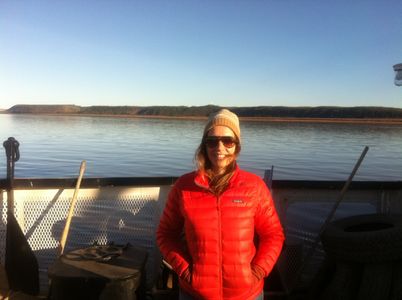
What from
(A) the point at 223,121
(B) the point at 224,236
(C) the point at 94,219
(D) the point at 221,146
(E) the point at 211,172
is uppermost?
(A) the point at 223,121

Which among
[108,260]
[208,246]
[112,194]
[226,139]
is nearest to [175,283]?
[108,260]

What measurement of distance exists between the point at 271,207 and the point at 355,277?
1381 mm

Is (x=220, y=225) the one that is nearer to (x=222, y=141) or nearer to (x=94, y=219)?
(x=222, y=141)

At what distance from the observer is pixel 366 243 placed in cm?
306

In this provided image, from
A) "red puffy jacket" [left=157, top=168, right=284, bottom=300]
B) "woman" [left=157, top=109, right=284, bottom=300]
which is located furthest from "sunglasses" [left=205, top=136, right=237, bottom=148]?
"red puffy jacket" [left=157, top=168, right=284, bottom=300]

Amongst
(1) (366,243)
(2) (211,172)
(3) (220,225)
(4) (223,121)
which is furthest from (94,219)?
(1) (366,243)

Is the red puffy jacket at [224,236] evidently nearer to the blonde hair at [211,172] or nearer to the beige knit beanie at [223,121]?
the blonde hair at [211,172]

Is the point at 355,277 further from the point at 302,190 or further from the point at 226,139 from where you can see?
the point at 226,139

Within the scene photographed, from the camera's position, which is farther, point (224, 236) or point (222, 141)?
point (222, 141)

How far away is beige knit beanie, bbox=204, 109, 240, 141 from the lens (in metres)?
2.29

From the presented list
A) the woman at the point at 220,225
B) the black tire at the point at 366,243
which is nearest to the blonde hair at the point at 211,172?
the woman at the point at 220,225

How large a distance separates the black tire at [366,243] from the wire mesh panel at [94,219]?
1.62 metres

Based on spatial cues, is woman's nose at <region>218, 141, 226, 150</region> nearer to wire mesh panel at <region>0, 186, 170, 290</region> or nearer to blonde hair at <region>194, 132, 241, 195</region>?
blonde hair at <region>194, 132, 241, 195</region>

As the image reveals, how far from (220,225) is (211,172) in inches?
13.7
